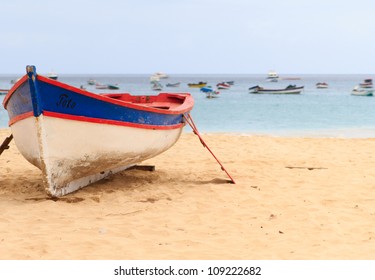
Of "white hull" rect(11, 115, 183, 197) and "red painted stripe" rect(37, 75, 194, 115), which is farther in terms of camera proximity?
"white hull" rect(11, 115, 183, 197)

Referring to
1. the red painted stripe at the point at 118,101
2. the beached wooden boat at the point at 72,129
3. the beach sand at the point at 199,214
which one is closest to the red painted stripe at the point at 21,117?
the beached wooden boat at the point at 72,129

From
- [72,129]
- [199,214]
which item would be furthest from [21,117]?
[199,214]

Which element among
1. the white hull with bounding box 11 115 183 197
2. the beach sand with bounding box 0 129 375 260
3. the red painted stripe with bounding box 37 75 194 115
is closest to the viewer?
the beach sand with bounding box 0 129 375 260

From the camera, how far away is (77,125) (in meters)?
5.65

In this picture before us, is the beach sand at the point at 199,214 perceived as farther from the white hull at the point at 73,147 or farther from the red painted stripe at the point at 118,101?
the red painted stripe at the point at 118,101

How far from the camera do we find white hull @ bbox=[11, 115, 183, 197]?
5562 millimetres

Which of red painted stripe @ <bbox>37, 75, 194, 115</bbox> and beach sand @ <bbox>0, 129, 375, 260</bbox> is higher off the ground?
red painted stripe @ <bbox>37, 75, 194, 115</bbox>

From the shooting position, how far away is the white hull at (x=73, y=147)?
18.2ft

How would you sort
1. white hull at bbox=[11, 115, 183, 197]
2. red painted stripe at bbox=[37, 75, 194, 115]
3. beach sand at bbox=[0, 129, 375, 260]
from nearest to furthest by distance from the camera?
beach sand at bbox=[0, 129, 375, 260] → red painted stripe at bbox=[37, 75, 194, 115] → white hull at bbox=[11, 115, 183, 197]

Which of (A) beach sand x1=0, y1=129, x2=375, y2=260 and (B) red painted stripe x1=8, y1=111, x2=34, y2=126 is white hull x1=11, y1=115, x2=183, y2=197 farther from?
(A) beach sand x1=0, y1=129, x2=375, y2=260

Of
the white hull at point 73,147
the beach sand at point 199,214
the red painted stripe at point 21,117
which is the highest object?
the red painted stripe at point 21,117

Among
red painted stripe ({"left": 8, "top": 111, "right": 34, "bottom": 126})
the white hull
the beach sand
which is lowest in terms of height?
the beach sand

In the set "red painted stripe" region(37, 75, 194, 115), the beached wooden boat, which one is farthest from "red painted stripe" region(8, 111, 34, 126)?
"red painted stripe" region(37, 75, 194, 115)

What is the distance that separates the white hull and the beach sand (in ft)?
1.04
